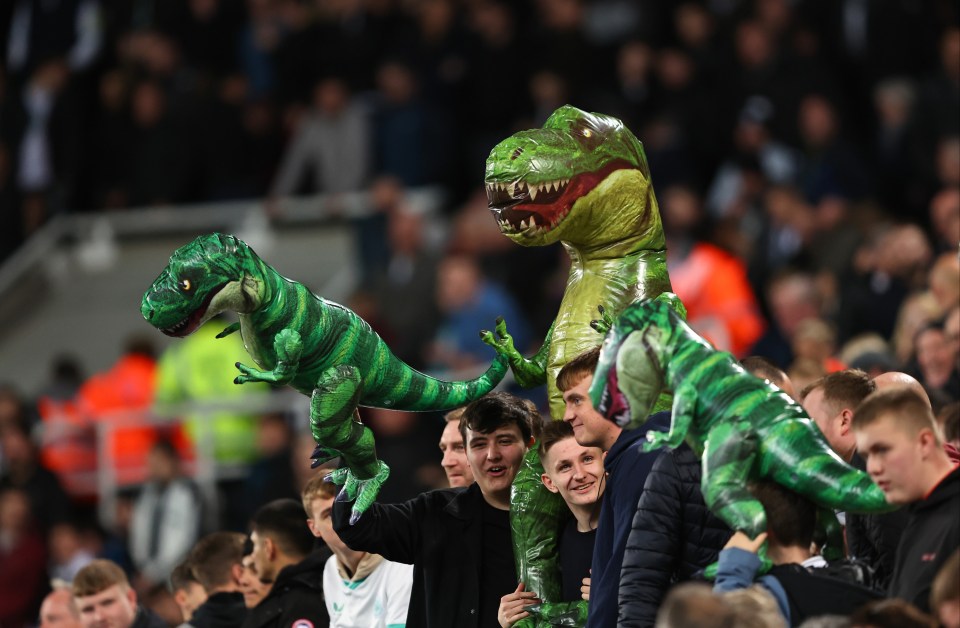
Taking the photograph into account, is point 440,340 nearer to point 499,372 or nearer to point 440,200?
point 440,200

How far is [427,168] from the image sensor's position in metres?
13.2

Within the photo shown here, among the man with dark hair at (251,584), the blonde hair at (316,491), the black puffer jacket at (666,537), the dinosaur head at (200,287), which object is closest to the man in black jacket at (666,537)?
the black puffer jacket at (666,537)

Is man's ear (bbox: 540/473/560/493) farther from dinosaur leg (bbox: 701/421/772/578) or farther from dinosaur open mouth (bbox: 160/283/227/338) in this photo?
dinosaur open mouth (bbox: 160/283/227/338)

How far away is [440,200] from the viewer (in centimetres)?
1321

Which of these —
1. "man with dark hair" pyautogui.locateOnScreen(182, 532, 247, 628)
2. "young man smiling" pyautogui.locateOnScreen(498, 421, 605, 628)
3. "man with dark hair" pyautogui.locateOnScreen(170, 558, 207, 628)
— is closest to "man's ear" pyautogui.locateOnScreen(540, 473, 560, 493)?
"young man smiling" pyautogui.locateOnScreen(498, 421, 605, 628)

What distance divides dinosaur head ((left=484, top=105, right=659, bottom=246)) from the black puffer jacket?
79cm

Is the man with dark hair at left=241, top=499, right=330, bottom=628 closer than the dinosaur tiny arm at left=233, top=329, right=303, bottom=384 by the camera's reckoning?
No

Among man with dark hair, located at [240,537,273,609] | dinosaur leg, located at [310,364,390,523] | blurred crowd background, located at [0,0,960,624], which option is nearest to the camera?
dinosaur leg, located at [310,364,390,523]

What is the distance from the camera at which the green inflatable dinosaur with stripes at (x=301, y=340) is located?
4.43 metres

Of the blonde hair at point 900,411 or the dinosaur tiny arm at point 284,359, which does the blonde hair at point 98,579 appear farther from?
the blonde hair at point 900,411

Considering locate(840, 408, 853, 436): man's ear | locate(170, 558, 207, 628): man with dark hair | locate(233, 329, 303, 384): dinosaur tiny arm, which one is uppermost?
locate(233, 329, 303, 384): dinosaur tiny arm

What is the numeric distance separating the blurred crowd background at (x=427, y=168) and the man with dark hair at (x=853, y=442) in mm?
2748

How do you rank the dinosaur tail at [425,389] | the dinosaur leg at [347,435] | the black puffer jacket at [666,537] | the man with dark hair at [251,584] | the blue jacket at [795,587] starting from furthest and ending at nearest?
the man with dark hair at [251,584]
the dinosaur tail at [425,389]
the dinosaur leg at [347,435]
the black puffer jacket at [666,537]
the blue jacket at [795,587]

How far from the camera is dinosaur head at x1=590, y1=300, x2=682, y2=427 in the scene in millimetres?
4094
